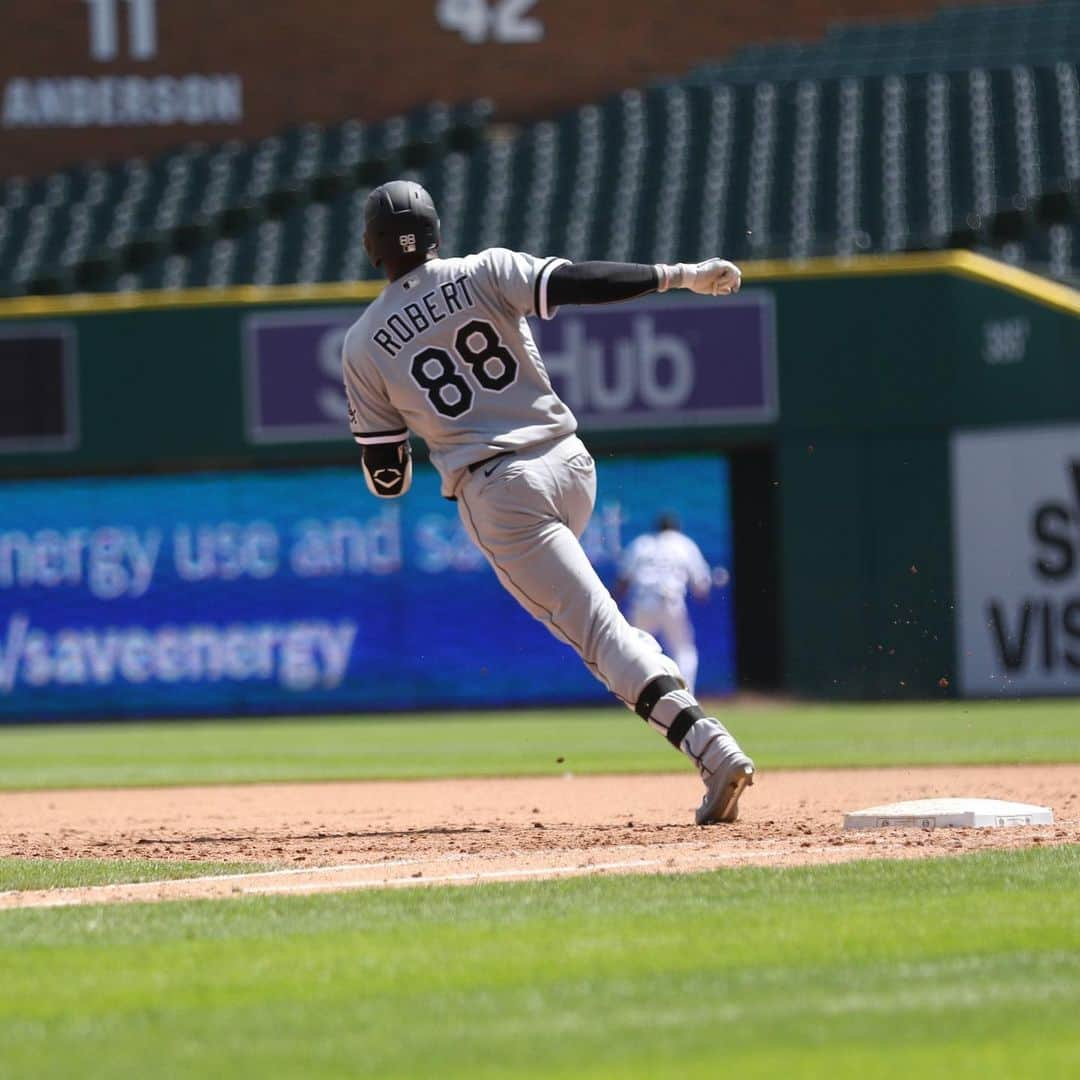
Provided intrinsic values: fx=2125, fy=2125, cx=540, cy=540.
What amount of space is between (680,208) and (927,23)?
5.59 m

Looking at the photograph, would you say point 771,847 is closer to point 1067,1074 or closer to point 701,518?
point 1067,1074

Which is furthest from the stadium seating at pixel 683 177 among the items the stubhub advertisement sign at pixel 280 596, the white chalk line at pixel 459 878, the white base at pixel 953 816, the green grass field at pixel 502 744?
the white chalk line at pixel 459 878

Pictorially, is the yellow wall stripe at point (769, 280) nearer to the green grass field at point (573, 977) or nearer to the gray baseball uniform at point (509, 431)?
the gray baseball uniform at point (509, 431)

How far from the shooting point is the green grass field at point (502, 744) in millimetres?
11844

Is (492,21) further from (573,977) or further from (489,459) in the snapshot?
(573,977)

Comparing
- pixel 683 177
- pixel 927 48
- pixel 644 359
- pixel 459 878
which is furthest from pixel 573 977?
pixel 927 48

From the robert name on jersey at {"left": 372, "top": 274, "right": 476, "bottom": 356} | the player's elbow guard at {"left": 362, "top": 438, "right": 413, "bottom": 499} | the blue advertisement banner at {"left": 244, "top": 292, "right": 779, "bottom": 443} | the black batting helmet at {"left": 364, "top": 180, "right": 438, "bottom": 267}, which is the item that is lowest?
the player's elbow guard at {"left": 362, "top": 438, "right": 413, "bottom": 499}

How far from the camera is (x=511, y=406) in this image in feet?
21.8

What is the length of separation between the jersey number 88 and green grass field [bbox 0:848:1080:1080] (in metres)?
1.83

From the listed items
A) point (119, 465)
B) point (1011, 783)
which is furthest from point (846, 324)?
point (1011, 783)

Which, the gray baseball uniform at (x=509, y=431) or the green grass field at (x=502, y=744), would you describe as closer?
the gray baseball uniform at (x=509, y=431)

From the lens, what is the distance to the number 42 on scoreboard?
26.0m

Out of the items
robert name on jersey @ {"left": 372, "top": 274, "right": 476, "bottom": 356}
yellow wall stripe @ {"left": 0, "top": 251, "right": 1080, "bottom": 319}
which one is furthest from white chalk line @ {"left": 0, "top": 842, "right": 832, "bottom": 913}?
yellow wall stripe @ {"left": 0, "top": 251, "right": 1080, "bottom": 319}

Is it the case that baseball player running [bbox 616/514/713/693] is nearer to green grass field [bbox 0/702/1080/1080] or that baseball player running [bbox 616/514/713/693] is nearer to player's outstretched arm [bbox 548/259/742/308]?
player's outstretched arm [bbox 548/259/742/308]
